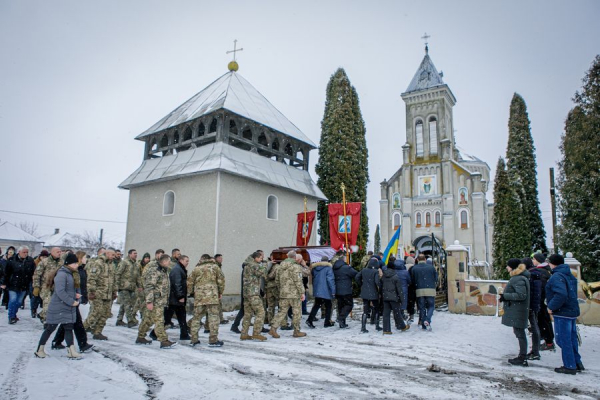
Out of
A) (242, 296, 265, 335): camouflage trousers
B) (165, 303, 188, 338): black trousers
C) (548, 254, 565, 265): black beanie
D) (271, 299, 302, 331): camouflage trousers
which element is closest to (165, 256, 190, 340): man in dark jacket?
(165, 303, 188, 338): black trousers

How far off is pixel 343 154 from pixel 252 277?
14.7 metres

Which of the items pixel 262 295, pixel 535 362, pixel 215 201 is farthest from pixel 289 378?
pixel 215 201

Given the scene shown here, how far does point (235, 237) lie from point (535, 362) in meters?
11.2

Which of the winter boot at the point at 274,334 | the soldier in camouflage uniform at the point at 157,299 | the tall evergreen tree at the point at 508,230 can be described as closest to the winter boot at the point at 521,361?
the winter boot at the point at 274,334

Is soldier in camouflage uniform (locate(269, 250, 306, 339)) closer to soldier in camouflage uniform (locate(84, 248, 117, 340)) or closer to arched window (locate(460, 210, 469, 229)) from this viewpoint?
soldier in camouflage uniform (locate(84, 248, 117, 340))

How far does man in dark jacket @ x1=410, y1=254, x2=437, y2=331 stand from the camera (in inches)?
413

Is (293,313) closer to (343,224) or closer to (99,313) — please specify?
(99,313)

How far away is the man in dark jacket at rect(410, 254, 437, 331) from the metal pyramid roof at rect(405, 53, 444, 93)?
4229 centimetres

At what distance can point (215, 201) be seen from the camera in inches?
614

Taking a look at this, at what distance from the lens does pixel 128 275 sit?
10.7 m

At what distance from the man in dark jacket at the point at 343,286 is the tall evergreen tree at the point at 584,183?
12.7m

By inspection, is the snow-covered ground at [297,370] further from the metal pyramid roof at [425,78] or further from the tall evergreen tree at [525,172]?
the metal pyramid roof at [425,78]

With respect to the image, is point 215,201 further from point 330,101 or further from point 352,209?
point 330,101

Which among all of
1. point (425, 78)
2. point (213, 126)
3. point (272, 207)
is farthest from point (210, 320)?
point (425, 78)
